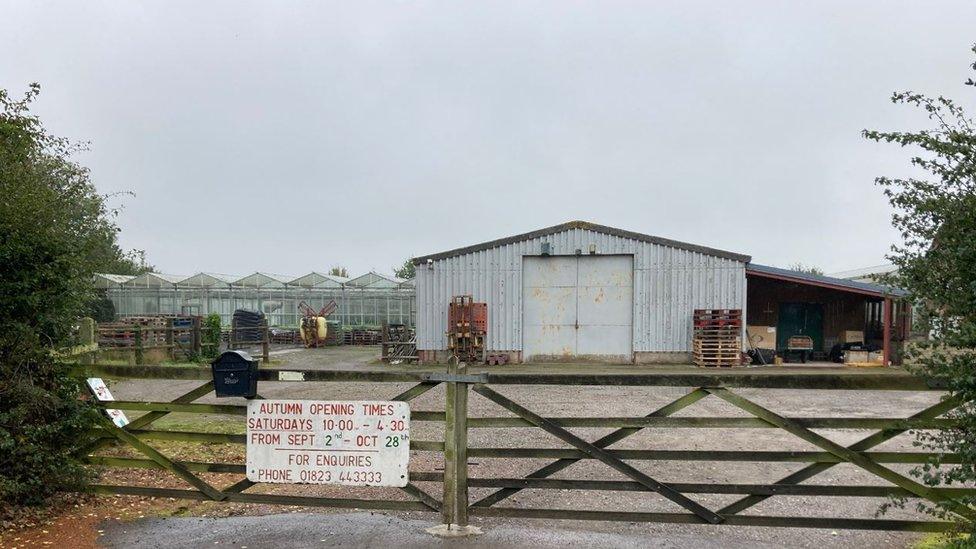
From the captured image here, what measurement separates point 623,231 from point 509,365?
580cm

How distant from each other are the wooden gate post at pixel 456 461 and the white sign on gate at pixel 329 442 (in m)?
0.33

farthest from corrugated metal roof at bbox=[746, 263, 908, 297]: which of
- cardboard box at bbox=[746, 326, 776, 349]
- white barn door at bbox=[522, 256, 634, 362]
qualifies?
white barn door at bbox=[522, 256, 634, 362]

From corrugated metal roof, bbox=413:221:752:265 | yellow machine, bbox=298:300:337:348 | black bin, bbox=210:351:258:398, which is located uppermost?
corrugated metal roof, bbox=413:221:752:265

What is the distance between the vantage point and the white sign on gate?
15.7 ft

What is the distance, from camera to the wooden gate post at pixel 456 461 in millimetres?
4703

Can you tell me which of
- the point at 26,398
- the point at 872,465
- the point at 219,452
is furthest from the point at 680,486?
the point at 219,452

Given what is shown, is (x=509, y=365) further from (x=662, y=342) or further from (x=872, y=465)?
(x=872, y=465)

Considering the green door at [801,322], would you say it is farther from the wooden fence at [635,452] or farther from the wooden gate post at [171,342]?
the wooden gate post at [171,342]

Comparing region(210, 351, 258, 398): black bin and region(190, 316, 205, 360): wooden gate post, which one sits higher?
region(210, 351, 258, 398): black bin

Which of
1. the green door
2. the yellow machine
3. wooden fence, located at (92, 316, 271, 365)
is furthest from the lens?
the yellow machine

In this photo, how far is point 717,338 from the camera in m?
19.9

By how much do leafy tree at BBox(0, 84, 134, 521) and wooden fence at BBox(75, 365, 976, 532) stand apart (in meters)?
0.45

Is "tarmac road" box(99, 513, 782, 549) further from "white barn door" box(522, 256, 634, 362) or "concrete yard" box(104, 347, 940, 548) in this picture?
"white barn door" box(522, 256, 634, 362)

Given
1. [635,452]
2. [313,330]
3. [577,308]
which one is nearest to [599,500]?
[635,452]
